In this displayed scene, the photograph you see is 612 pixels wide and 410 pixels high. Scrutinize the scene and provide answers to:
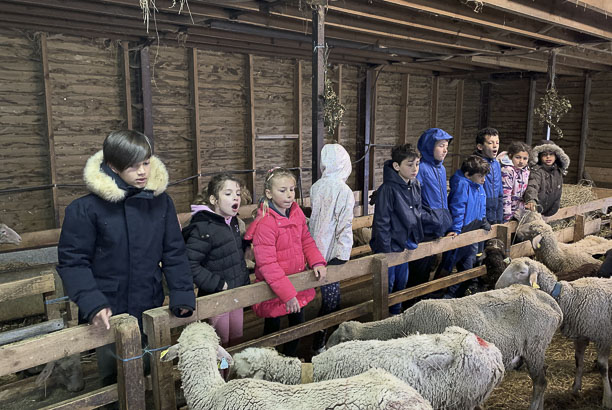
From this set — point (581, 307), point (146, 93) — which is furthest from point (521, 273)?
point (146, 93)

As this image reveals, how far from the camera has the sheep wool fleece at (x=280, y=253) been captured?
3.37 m

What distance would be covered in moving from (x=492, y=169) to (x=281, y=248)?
10.8 ft

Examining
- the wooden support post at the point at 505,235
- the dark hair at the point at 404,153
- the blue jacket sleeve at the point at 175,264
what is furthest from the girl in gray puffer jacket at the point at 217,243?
the wooden support post at the point at 505,235

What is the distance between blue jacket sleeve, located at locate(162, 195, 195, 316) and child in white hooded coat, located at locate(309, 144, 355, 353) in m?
1.41

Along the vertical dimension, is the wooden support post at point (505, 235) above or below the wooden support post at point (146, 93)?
below

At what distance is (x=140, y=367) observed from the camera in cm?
265

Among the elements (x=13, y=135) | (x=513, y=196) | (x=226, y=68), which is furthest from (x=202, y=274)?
(x=226, y=68)

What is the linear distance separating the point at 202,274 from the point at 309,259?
3.12ft

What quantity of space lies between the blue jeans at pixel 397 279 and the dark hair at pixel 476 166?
1.40m

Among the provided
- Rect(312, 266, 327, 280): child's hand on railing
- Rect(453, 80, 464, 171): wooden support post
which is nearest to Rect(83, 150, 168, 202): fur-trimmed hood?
Rect(312, 266, 327, 280): child's hand on railing

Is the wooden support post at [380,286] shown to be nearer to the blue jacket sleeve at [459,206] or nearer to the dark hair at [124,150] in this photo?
the blue jacket sleeve at [459,206]

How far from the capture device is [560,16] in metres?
6.05

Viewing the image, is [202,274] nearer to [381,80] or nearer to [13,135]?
[13,135]

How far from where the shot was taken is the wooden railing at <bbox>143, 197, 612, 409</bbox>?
109 inches
